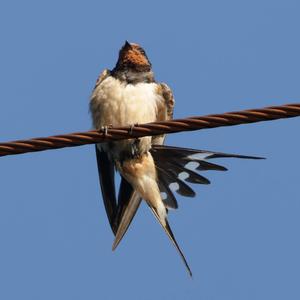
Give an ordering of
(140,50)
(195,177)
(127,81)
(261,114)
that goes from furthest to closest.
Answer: (140,50)
(127,81)
(195,177)
(261,114)

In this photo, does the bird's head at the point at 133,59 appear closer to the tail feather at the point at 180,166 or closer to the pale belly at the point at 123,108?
the pale belly at the point at 123,108

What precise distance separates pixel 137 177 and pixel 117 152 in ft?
0.61

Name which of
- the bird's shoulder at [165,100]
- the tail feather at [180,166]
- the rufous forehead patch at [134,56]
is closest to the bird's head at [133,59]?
the rufous forehead patch at [134,56]

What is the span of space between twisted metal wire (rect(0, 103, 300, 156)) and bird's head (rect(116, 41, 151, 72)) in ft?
7.14

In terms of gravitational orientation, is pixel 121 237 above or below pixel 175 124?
below

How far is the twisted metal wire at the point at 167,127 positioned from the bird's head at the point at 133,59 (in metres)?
2.18

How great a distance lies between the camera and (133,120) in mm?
5254

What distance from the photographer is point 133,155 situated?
17.7ft

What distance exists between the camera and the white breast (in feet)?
17.2

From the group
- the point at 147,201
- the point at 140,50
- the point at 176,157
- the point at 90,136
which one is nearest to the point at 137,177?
the point at 147,201

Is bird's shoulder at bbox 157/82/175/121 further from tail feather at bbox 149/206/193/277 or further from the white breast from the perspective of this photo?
tail feather at bbox 149/206/193/277

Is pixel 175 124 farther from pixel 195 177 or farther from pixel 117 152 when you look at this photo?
pixel 117 152

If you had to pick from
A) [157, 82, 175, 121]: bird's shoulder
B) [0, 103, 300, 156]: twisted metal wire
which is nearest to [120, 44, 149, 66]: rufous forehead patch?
[157, 82, 175, 121]: bird's shoulder

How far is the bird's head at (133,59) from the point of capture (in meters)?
5.68
